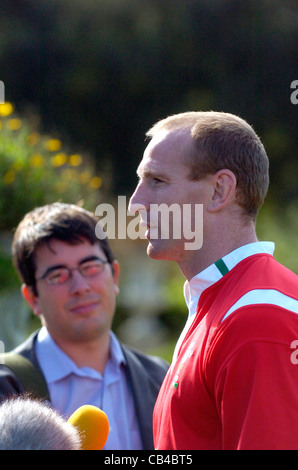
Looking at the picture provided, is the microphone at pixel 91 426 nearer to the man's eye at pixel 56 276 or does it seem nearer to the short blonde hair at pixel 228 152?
the short blonde hair at pixel 228 152

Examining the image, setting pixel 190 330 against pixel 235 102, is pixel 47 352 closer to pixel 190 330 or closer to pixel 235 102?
pixel 190 330

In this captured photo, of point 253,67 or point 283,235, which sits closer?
point 283,235

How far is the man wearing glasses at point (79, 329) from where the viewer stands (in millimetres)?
2816

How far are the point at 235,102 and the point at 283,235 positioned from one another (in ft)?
22.2

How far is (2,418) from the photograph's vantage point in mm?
1344

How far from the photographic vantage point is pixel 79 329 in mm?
2883

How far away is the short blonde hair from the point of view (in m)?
1.86

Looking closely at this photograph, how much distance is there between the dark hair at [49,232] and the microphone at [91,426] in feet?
→ 4.70

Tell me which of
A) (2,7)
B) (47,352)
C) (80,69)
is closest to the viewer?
(47,352)

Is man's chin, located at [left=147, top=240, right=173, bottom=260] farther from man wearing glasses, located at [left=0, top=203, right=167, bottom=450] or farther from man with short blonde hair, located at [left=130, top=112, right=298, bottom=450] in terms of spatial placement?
man wearing glasses, located at [left=0, top=203, right=167, bottom=450]

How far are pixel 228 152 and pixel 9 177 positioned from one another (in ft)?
8.87

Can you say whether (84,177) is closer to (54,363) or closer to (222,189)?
(54,363)

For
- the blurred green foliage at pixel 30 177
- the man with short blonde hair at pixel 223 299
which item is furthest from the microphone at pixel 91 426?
the blurred green foliage at pixel 30 177

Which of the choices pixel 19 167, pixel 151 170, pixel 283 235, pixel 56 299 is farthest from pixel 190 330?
pixel 283 235
